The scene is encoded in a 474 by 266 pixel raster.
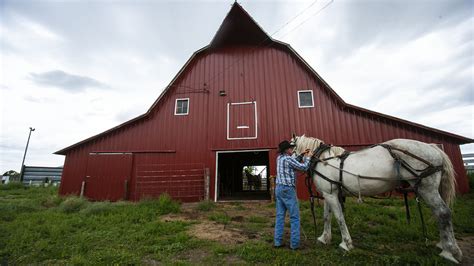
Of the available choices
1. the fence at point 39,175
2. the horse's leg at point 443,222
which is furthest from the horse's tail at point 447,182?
the fence at point 39,175

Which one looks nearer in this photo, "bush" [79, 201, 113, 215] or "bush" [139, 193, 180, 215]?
"bush" [79, 201, 113, 215]

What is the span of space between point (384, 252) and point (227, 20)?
10988mm

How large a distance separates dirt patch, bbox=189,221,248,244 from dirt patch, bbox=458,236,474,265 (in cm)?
345

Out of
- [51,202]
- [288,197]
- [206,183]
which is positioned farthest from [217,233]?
[51,202]

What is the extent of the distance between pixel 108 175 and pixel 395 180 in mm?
10706

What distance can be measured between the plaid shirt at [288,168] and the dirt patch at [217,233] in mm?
1542

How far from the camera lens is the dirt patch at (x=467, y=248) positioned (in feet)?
10.5

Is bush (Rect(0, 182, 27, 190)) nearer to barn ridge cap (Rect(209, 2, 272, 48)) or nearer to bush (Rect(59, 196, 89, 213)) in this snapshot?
bush (Rect(59, 196, 89, 213))

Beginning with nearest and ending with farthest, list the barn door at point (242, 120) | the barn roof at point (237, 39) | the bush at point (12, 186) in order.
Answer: the barn door at point (242, 120) → the barn roof at point (237, 39) → the bush at point (12, 186)

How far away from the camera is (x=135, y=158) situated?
33.1 feet

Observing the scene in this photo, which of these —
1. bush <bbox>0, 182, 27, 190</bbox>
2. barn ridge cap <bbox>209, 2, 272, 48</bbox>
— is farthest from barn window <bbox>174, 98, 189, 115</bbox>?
bush <bbox>0, 182, 27, 190</bbox>

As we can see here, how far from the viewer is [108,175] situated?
991 centimetres

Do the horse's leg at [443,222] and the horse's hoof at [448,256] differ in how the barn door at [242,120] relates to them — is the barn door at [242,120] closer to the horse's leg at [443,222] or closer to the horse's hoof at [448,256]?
the horse's leg at [443,222]

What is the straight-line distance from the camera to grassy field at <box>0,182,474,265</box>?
3.37 metres
